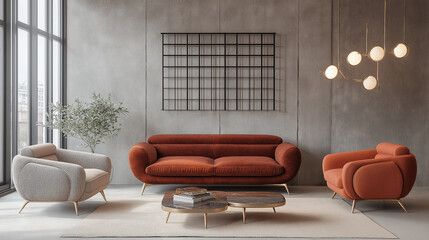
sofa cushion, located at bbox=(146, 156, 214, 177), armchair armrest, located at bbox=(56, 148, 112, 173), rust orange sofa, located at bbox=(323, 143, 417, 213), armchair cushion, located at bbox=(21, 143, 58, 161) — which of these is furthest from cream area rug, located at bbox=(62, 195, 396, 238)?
armchair cushion, located at bbox=(21, 143, 58, 161)

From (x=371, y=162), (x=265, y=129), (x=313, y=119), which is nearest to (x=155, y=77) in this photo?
(x=265, y=129)

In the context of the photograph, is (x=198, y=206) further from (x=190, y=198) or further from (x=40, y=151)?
(x=40, y=151)

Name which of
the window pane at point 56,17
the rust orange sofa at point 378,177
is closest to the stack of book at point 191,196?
the rust orange sofa at point 378,177

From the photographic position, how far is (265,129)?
6215mm

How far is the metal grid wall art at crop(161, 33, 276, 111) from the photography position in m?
6.21

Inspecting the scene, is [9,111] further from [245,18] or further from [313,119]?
[313,119]

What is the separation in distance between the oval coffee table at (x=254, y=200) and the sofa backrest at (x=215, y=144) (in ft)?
5.89

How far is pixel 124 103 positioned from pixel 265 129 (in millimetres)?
2167

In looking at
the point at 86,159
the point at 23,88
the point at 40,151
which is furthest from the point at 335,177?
the point at 23,88

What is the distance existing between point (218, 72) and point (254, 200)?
280 cm

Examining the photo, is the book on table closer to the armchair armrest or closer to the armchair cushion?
the armchair armrest

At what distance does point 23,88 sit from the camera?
5430 mm

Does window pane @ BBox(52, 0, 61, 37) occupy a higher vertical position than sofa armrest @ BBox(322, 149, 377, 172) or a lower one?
→ higher

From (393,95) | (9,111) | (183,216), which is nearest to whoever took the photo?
(183,216)
